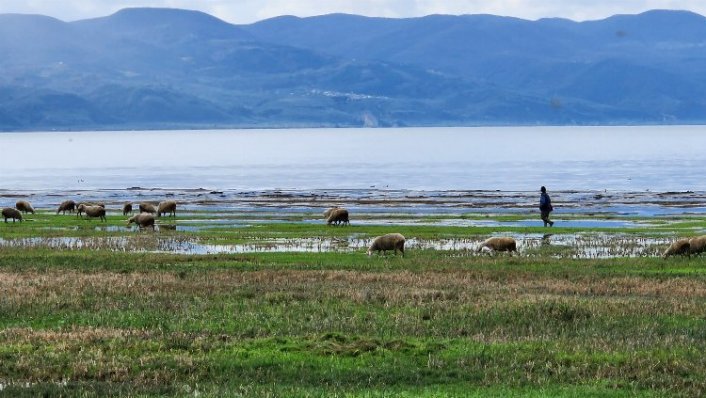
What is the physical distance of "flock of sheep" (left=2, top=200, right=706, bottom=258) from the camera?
38.8m

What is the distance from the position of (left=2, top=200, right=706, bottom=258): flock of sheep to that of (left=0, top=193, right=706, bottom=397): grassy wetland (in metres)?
Result: 0.64

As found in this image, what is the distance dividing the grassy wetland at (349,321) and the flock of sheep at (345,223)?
635 millimetres

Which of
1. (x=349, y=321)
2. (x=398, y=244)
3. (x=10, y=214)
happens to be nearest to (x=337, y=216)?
(x=10, y=214)

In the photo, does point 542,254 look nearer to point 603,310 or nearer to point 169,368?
point 603,310

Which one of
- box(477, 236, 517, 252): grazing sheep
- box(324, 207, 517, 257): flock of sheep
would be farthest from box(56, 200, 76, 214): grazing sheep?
box(477, 236, 517, 252): grazing sheep

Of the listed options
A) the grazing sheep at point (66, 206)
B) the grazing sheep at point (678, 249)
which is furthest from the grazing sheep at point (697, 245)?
the grazing sheep at point (66, 206)

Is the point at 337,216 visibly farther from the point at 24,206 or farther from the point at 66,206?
the point at 24,206

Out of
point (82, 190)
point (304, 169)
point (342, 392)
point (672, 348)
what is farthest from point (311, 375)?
point (304, 169)

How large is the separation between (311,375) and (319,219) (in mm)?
49346

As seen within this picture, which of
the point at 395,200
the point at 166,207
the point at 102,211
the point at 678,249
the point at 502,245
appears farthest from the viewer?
the point at 395,200

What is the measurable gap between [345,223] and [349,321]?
37054 millimetres

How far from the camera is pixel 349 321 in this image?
22906 millimetres

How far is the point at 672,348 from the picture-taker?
65.2 ft

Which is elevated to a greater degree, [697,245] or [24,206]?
[24,206]
